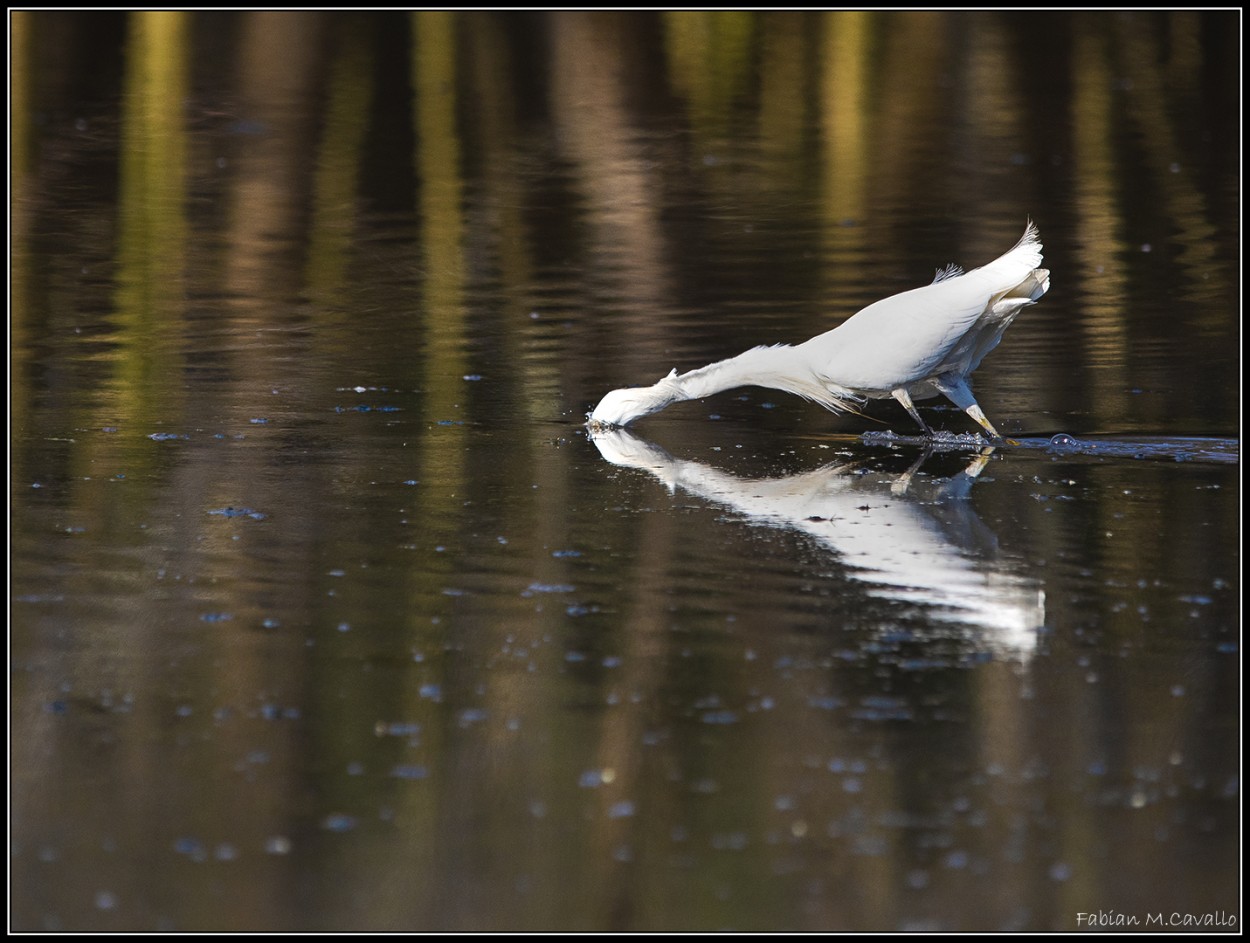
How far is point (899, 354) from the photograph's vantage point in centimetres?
1053

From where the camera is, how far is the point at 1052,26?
122 ft

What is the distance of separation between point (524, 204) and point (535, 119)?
20.3 feet

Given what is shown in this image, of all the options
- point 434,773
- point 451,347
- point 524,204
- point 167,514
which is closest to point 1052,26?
point 524,204

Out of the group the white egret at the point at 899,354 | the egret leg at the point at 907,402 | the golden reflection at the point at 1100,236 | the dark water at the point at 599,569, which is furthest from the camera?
the golden reflection at the point at 1100,236

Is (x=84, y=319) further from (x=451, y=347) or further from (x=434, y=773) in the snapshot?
(x=434, y=773)

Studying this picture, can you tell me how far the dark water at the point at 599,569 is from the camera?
555cm

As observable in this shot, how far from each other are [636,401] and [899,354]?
1.67 meters

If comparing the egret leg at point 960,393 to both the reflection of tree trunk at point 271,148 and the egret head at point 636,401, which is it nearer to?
the egret head at point 636,401

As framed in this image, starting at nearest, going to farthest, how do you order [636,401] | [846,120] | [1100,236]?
[636,401] < [1100,236] < [846,120]

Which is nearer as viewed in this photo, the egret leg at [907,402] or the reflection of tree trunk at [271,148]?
the egret leg at [907,402]

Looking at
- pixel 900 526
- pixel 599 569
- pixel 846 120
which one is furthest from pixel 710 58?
pixel 599 569

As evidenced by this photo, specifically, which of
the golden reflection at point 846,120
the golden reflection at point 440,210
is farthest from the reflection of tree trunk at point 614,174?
the golden reflection at point 846,120

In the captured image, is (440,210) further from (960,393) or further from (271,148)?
(960,393)

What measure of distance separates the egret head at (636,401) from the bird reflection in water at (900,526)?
0.12m
